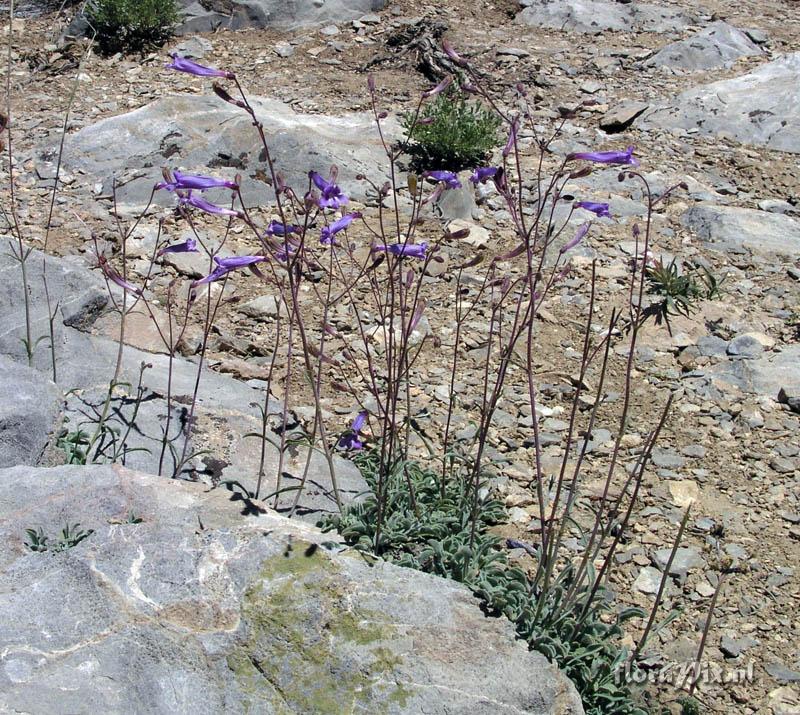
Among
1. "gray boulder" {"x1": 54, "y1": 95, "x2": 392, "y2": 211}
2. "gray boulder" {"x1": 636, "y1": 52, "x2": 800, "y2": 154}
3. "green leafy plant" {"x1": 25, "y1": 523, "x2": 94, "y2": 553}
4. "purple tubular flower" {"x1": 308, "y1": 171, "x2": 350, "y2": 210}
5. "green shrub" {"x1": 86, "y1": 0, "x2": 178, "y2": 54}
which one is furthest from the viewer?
"green shrub" {"x1": 86, "y1": 0, "x2": 178, "y2": 54}

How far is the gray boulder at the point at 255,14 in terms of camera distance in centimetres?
829

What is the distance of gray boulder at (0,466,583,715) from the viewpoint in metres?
2.20

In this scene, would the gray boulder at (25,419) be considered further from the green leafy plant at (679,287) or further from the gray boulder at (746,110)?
the gray boulder at (746,110)

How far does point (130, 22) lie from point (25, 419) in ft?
18.5

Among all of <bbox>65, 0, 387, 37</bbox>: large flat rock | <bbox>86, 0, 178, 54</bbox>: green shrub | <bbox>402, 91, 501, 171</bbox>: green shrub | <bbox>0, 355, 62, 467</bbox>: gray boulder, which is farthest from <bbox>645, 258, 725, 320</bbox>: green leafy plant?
<bbox>86, 0, 178, 54</bbox>: green shrub

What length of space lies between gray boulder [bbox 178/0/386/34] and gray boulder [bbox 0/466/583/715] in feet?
21.2

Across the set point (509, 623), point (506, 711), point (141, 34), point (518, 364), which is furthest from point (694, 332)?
point (141, 34)

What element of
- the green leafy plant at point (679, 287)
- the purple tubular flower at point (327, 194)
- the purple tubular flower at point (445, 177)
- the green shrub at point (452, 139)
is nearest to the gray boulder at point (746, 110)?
the green shrub at point (452, 139)

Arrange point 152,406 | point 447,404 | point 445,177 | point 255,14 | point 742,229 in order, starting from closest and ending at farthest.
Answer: point 445,177 → point 152,406 → point 447,404 → point 742,229 → point 255,14

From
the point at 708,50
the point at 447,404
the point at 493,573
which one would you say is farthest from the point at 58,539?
the point at 708,50

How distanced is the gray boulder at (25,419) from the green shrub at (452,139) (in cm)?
355

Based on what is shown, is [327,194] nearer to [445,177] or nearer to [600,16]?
[445,177]

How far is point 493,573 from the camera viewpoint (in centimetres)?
289

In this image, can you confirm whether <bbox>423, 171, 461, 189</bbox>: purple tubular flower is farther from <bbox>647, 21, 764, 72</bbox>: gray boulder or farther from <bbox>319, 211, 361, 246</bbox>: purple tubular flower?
<bbox>647, 21, 764, 72</bbox>: gray boulder
